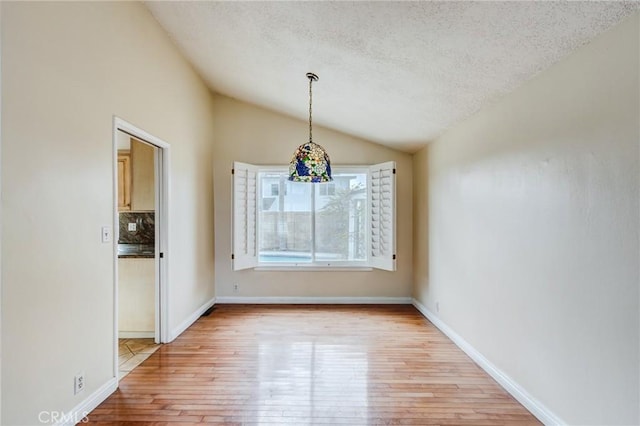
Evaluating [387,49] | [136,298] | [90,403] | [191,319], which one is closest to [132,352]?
[136,298]

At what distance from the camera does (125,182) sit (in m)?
3.94

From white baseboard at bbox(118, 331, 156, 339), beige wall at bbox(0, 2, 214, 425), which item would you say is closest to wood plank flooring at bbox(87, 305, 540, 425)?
white baseboard at bbox(118, 331, 156, 339)

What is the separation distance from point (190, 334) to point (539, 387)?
132 inches

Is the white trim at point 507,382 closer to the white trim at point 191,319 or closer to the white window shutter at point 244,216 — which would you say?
the white window shutter at point 244,216

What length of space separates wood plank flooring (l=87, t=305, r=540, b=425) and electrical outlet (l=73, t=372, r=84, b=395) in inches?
8.6

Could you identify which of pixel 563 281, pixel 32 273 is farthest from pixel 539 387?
pixel 32 273

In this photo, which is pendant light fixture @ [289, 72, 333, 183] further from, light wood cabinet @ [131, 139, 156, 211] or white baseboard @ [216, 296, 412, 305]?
white baseboard @ [216, 296, 412, 305]

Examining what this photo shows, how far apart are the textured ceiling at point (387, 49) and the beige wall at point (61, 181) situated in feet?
2.80

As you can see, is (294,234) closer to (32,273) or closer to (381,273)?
(381,273)

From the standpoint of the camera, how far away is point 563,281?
2039 mm

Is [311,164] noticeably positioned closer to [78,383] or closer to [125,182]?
[125,182]

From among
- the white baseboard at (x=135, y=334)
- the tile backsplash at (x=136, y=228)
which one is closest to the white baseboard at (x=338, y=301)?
the white baseboard at (x=135, y=334)

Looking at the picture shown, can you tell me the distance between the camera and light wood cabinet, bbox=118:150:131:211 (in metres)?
3.91

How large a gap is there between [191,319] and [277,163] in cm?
248
